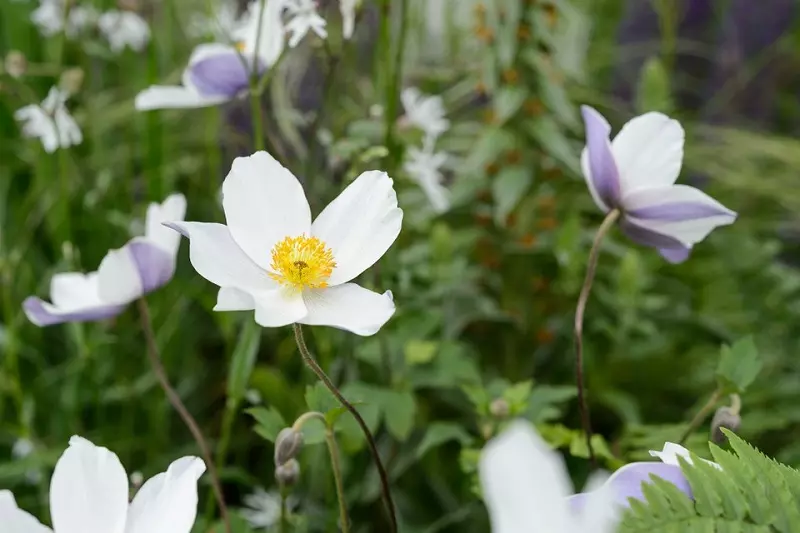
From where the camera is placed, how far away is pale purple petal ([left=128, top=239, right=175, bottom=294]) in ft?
1.62

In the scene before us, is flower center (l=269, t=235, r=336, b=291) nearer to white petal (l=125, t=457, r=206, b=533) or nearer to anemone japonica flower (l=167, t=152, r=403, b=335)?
anemone japonica flower (l=167, t=152, r=403, b=335)

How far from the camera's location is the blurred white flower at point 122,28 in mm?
Answer: 1038

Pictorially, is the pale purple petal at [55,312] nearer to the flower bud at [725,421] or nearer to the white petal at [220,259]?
the white petal at [220,259]

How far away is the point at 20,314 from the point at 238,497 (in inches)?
12.5

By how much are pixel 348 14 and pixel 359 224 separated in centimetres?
20

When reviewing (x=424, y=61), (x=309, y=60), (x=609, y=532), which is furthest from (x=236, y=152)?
(x=609, y=532)

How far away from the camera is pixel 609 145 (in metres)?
0.45

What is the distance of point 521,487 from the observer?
0.23 m

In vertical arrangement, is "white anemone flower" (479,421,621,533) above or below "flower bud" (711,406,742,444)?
above

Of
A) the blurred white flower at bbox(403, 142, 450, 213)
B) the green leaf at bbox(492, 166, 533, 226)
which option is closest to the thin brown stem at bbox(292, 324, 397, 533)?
the blurred white flower at bbox(403, 142, 450, 213)

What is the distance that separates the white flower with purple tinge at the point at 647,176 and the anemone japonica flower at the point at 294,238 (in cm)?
13

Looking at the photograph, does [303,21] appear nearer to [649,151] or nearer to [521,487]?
[649,151]

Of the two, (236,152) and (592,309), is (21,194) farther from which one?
(592,309)

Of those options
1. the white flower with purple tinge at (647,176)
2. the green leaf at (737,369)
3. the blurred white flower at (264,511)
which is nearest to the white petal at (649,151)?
the white flower with purple tinge at (647,176)
